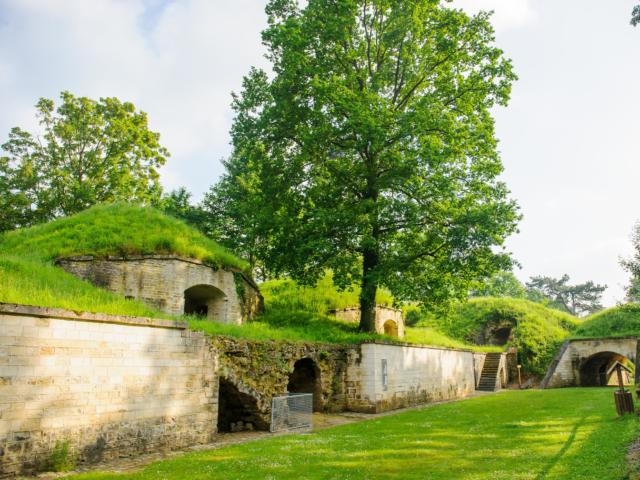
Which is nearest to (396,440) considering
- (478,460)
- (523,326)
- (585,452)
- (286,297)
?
(478,460)

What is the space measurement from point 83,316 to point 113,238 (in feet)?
32.0

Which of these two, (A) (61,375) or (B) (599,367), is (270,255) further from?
(B) (599,367)

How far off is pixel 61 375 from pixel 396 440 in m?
7.64

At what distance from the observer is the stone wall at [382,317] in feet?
81.3

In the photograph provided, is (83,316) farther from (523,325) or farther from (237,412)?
(523,325)

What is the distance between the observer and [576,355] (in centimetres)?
3253

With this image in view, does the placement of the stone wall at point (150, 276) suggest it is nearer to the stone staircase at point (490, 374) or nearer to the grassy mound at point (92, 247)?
the grassy mound at point (92, 247)

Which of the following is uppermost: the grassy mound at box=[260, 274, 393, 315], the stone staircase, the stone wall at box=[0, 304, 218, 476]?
the grassy mound at box=[260, 274, 393, 315]

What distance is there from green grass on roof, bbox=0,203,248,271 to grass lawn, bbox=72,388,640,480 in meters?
9.50

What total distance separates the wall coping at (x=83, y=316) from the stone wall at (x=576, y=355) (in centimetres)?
2823

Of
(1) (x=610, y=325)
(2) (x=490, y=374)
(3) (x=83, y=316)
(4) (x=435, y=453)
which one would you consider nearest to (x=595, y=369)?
(1) (x=610, y=325)

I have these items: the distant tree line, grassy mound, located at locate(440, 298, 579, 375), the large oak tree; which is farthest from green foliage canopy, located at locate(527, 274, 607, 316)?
the large oak tree

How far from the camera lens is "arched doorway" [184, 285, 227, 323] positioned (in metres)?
20.3

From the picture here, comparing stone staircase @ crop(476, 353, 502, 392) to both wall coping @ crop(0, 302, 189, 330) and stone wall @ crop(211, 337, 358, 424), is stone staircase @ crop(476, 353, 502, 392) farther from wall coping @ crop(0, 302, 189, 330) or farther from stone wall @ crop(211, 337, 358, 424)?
wall coping @ crop(0, 302, 189, 330)
